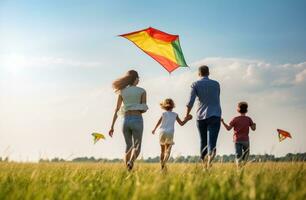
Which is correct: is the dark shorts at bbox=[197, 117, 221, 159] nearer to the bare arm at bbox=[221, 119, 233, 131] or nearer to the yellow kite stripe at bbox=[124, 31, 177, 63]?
the bare arm at bbox=[221, 119, 233, 131]

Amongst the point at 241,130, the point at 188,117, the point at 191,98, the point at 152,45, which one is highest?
the point at 152,45

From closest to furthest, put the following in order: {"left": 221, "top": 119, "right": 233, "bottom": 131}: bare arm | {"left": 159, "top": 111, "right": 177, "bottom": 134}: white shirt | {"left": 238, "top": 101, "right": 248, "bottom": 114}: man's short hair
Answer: {"left": 221, "top": 119, "right": 233, "bottom": 131}: bare arm → {"left": 159, "top": 111, "right": 177, "bottom": 134}: white shirt → {"left": 238, "top": 101, "right": 248, "bottom": 114}: man's short hair

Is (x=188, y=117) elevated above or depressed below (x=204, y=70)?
below

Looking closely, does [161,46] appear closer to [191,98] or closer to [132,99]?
[191,98]

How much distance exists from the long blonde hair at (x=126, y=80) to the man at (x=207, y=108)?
130 centimetres

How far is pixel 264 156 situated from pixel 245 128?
337 centimetres

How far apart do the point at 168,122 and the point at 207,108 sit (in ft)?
4.99

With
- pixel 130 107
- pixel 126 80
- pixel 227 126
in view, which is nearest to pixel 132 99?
pixel 130 107

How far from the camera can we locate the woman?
29.2 ft

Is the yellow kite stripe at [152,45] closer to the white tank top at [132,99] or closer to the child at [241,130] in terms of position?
the child at [241,130]

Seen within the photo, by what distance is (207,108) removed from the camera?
9508 mm

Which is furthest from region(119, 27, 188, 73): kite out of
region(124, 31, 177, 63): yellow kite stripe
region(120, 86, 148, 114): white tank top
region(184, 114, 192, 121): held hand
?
region(120, 86, 148, 114): white tank top

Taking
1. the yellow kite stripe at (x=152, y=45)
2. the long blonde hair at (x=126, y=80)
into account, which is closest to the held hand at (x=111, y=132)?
the long blonde hair at (x=126, y=80)

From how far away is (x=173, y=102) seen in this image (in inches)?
432
